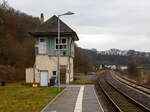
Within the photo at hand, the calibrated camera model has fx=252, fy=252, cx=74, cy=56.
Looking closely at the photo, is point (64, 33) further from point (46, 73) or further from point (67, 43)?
point (46, 73)

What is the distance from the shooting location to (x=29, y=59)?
2056 inches

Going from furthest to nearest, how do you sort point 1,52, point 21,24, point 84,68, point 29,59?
point 84,68, point 21,24, point 29,59, point 1,52

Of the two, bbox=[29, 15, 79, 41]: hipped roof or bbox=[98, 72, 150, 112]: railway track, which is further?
bbox=[29, 15, 79, 41]: hipped roof

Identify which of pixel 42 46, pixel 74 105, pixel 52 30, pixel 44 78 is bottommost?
pixel 74 105

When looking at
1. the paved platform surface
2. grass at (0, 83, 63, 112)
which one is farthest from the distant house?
the paved platform surface

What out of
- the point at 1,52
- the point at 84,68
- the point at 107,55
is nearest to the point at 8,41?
the point at 1,52

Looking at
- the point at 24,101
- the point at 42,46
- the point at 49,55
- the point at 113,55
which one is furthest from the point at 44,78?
the point at 113,55

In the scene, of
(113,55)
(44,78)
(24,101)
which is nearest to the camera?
(24,101)

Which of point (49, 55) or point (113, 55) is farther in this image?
point (113, 55)

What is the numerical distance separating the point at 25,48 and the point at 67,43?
1964cm

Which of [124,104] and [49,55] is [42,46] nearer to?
[49,55]

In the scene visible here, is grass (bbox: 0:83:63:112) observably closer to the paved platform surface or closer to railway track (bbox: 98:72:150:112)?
the paved platform surface

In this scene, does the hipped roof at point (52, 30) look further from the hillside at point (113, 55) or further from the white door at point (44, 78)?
the hillside at point (113, 55)

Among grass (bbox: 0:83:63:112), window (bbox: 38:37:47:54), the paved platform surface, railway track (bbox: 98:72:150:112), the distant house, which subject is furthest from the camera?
window (bbox: 38:37:47:54)
